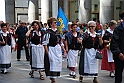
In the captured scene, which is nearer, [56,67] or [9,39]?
[56,67]

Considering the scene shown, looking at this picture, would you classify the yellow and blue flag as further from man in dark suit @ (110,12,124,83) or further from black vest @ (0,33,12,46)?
man in dark suit @ (110,12,124,83)

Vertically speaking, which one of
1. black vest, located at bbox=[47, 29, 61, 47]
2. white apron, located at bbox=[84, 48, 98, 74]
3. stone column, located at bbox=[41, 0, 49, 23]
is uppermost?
stone column, located at bbox=[41, 0, 49, 23]

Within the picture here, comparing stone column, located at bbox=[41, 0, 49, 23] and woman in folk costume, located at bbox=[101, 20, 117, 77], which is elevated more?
stone column, located at bbox=[41, 0, 49, 23]

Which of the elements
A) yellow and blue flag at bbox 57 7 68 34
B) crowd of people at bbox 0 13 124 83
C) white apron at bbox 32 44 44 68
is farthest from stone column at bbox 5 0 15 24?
white apron at bbox 32 44 44 68

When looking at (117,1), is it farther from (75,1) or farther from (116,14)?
(75,1)

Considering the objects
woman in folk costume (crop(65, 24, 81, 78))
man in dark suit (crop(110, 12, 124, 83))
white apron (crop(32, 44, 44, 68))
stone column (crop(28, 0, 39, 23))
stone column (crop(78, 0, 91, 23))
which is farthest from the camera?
stone column (crop(28, 0, 39, 23))

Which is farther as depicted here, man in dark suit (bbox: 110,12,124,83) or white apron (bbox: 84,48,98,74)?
white apron (bbox: 84,48,98,74)

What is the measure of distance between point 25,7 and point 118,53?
4026cm

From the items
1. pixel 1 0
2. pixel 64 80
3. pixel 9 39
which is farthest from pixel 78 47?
pixel 1 0

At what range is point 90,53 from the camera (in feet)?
32.9

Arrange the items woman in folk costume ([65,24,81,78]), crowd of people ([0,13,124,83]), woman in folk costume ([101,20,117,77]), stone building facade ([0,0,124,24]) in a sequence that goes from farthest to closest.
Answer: stone building facade ([0,0,124,24]) → woman in folk costume ([65,24,81,78]) → woman in folk costume ([101,20,117,77]) → crowd of people ([0,13,124,83])

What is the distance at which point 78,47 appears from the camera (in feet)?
38.7

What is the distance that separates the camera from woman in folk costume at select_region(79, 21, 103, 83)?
32.9ft

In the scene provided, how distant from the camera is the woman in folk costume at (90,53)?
10.0 metres
